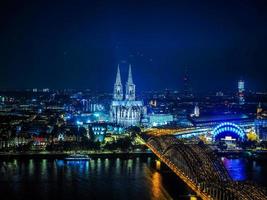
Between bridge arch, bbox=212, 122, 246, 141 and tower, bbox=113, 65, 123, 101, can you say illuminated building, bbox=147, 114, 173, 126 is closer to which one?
tower, bbox=113, 65, 123, 101

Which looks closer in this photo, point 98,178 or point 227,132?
point 98,178

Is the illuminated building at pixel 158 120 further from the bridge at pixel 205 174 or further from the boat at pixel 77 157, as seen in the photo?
the bridge at pixel 205 174

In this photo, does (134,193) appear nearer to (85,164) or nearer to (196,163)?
(196,163)

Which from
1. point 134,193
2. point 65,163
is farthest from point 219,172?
point 65,163

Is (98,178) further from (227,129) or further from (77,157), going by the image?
(227,129)

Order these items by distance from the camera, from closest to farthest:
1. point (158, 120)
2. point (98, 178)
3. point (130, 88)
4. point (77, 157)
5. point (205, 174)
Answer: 1. point (205, 174)
2. point (98, 178)
3. point (77, 157)
4. point (130, 88)
5. point (158, 120)

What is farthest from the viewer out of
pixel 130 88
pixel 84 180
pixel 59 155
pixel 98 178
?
pixel 130 88

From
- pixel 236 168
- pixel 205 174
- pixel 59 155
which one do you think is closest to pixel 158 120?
pixel 59 155
